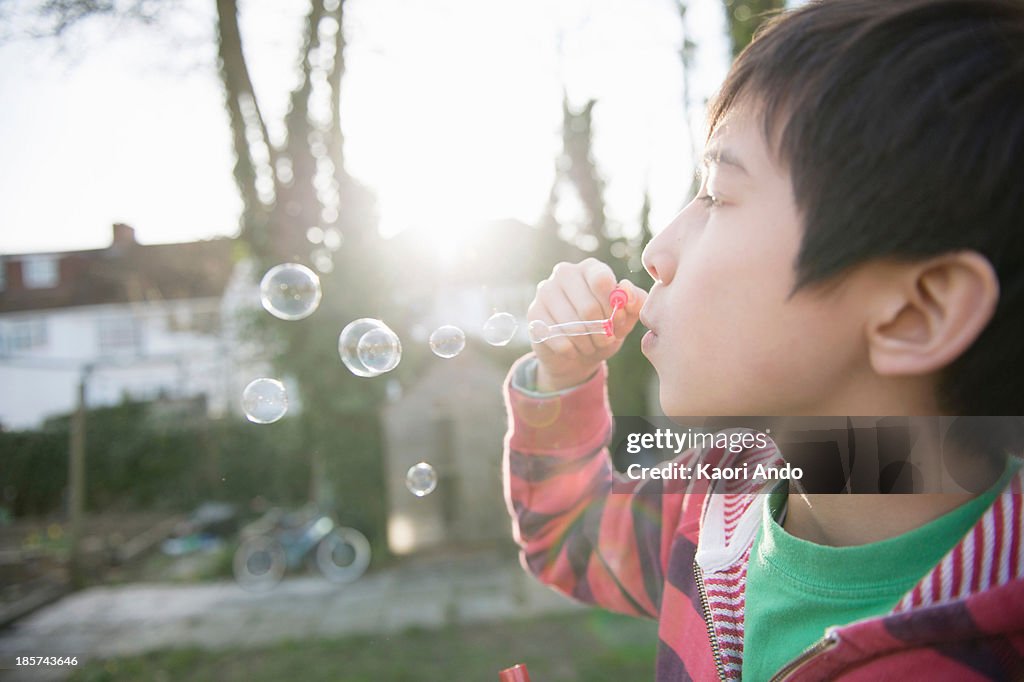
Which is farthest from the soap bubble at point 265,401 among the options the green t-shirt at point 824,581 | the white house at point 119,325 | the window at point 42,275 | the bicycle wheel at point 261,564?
the window at point 42,275

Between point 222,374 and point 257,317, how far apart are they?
242cm

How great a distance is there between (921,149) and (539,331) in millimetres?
542

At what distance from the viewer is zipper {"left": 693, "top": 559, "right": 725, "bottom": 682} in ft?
2.52

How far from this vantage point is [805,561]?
733mm

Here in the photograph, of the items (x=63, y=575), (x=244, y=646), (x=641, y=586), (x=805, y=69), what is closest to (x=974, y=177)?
(x=805, y=69)

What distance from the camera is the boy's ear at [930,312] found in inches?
24.0

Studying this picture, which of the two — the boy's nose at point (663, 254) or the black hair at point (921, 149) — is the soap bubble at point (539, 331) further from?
the black hair at point (921, 149)

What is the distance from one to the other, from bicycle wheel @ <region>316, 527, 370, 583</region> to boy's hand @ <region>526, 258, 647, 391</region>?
5366 millimetres

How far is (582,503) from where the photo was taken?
3.72 ft

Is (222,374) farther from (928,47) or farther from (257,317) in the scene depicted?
(928,47)

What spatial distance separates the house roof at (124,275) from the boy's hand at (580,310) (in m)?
6.41

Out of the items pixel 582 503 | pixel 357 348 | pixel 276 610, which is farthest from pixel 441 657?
pixel 582 503

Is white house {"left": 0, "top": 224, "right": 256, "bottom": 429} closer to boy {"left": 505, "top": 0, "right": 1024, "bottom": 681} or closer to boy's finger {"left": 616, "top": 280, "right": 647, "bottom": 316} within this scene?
boy's finger {"left": 616, "top": 280, "right": 647, "bottom": 316}

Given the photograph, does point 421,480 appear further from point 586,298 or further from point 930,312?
point 930,312
